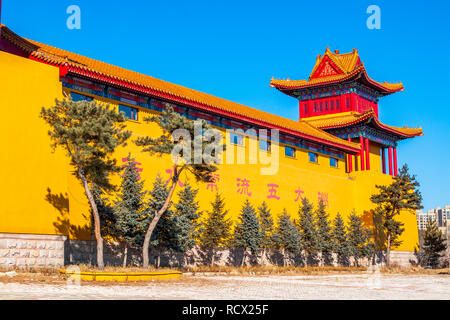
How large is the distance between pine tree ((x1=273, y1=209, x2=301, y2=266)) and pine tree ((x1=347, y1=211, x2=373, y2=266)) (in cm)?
474

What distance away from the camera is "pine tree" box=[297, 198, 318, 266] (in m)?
26.5

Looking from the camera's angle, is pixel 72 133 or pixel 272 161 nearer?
pixel 72 133

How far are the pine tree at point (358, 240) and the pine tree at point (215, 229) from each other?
9.09 m

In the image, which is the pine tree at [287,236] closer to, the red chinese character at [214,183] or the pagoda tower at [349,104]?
the red chinese character at [214,183]

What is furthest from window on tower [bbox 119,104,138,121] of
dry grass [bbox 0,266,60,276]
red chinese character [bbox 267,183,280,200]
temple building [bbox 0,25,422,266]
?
red chinese character [bbox 267,183,280,200]

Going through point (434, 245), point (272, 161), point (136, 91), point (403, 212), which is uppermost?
point (136, 91)

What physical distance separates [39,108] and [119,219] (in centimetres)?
453

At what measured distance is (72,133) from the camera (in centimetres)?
1426

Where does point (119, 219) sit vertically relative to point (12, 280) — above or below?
above

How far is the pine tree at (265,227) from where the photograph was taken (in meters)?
24.6

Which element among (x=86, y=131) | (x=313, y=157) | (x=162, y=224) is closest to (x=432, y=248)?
(x=313, y=157)
